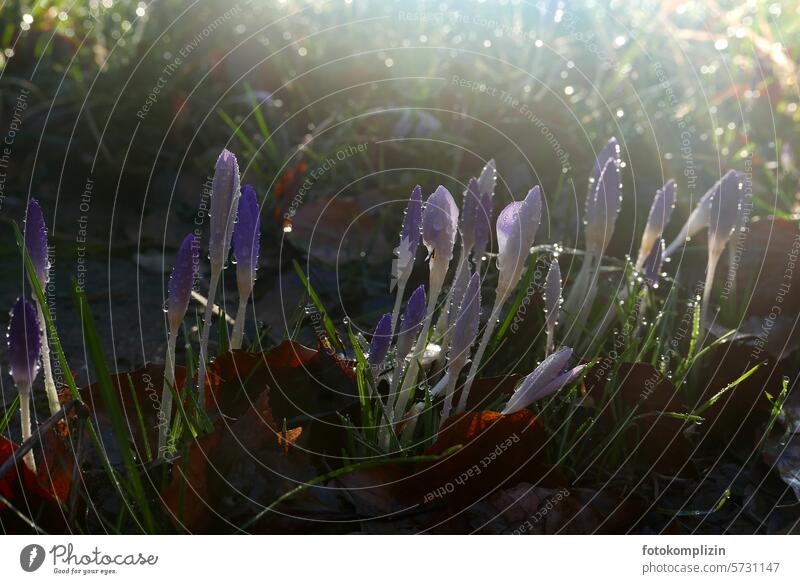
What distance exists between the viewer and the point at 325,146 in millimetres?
1788

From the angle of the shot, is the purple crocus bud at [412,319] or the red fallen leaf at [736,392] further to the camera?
the red fallen leaf at [736,392]

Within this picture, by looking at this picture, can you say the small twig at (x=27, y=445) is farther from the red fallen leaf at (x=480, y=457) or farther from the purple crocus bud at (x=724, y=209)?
the purple crocus bud at (x=724, y=209)

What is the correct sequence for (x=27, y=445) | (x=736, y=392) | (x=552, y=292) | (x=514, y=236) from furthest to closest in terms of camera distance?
1. (x=736, y=392)
2. (x=552, y=292)
3. (x=514, y=236)
4. (x=27, y=445)

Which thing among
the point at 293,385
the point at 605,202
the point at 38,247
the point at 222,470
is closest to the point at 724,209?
the point at 605,202

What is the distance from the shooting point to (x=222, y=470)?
762 mm

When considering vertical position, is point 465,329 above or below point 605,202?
below

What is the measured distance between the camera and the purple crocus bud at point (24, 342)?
0.68 m

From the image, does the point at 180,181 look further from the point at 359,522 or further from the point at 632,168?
the point at 359,522

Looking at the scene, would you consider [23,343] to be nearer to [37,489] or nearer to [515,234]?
[37,489]

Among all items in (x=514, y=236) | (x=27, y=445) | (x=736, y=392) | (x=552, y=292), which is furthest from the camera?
(x=736, y=392)

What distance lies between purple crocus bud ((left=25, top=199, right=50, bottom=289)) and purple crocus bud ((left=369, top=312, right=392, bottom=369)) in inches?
11.8

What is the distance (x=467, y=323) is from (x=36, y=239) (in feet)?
1.27

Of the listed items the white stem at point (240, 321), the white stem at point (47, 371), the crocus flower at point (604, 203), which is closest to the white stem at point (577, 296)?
the crocus flower at point (604, 203)

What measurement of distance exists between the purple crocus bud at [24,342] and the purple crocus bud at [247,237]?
19 cm
